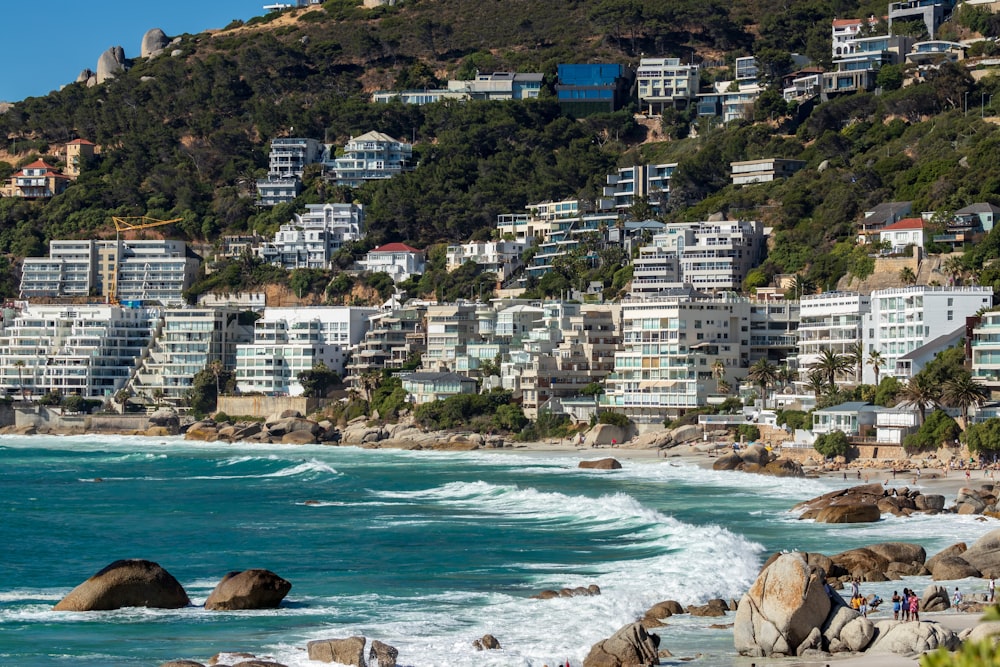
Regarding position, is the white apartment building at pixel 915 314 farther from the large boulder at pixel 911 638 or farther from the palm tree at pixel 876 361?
the large boulder at pixel 911 638

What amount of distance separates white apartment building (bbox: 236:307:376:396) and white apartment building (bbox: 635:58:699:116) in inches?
1511

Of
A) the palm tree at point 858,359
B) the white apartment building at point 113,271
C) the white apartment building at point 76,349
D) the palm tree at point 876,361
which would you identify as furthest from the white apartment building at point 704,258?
the white apartment building at point 113,271

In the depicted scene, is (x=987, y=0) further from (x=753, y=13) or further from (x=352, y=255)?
(x=352, y=255)

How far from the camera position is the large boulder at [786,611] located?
88.3 feet

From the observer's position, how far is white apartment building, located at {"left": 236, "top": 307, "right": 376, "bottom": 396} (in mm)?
104125

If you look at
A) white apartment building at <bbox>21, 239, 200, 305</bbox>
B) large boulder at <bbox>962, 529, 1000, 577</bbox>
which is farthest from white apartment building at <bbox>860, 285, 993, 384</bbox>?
white apartment building at <bbox>21, 239, 200, 305</bbox>

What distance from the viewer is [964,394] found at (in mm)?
58531

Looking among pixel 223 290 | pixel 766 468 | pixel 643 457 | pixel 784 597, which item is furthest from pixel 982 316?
pixel 223 290

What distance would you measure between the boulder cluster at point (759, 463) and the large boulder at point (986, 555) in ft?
81.8

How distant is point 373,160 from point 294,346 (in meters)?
34.1

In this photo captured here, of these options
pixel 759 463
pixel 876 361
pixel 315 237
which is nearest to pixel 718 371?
pixel 876 361

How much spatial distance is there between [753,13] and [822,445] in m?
93.0

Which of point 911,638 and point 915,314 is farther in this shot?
point 915,314

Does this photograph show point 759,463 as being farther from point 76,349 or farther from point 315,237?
point 315,237
